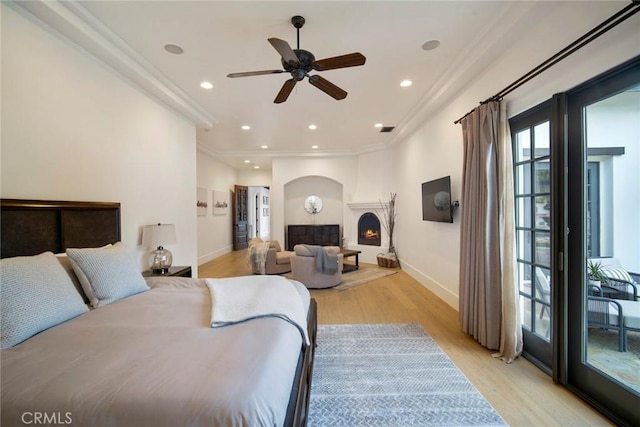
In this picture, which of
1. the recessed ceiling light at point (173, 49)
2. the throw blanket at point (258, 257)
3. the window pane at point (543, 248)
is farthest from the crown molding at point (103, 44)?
the window pane at point (543, 248)

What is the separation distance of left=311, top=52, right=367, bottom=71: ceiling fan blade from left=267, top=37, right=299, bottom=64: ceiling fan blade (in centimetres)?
19

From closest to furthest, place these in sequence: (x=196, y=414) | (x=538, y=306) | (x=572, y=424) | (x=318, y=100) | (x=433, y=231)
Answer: (x=196, y=414) < (x=572, y=424) < (x=538, y=306) < (x=318, y=100) < (x=433, y=231)

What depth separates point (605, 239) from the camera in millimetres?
1794

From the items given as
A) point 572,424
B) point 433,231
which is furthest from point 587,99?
point 433,231

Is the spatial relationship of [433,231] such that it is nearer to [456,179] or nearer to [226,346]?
[456,179]

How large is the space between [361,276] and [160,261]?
11.7 ft

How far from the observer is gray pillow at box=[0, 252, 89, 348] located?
4.29 feet

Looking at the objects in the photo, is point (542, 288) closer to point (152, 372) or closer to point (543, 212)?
point (543, 212)

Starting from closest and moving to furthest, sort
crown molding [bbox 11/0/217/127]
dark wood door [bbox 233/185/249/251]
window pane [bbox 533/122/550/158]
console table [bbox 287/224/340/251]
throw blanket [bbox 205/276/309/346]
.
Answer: throw blanket [bbox 205/276/309/346] < crown molding [bbox 11/0/217/127] < window pane [bbox 533/122/550/158] < console table [bbox 287/224/340/251] < dark wood door [bbox 233/185/249/251]

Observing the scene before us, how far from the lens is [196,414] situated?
2.88 feet

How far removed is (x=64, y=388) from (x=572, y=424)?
272 centimetres

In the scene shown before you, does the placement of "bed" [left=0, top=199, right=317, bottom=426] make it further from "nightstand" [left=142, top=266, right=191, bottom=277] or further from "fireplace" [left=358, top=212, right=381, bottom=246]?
"fireplace" [left=358, top=212, right=381, bottom=246]

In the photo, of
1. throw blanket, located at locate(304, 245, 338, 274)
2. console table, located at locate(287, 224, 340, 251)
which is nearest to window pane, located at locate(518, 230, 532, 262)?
throw blanket, located at locate(304, 245, 338, 274)

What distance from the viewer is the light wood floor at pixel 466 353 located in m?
1.71
